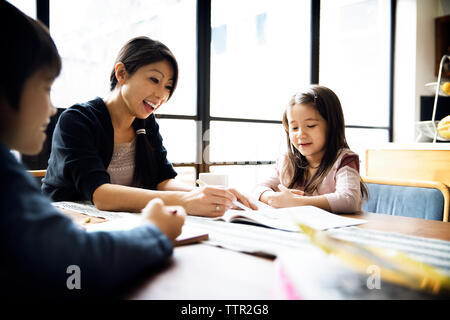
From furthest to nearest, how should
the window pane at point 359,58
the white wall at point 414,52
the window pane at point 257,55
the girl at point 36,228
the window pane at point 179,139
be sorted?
the white wall at point 414,52
the window pane at point 359,58
the window pane at point 257,55
the window pane at point 179,139
the girl at point 36,228

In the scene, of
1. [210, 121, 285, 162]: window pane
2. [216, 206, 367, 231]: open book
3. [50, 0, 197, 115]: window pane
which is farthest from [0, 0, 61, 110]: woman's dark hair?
[210, 121, 285, 162]: window pane

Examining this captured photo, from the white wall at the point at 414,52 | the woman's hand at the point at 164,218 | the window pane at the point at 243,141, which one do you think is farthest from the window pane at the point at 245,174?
the woman's hand at the point at 164,218

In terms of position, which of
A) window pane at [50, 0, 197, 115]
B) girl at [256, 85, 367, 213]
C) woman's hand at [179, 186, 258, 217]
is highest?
window pane at [50, 0, 197, 115]

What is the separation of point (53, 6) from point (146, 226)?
5.99 feet

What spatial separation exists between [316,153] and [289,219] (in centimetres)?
73

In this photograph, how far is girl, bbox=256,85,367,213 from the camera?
4.22 feet

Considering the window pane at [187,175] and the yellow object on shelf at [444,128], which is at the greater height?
the yellow object on shelf at [444,128]

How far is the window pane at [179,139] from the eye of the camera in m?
2.46

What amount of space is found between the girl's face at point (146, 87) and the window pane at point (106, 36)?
77 centimetres

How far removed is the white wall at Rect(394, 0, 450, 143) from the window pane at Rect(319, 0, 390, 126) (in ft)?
0.49

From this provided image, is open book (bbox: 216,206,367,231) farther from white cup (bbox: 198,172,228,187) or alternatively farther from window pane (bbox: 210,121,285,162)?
window pane (bbox: 210,121,285,162)

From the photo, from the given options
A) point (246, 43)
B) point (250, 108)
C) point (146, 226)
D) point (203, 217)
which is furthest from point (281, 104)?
point (146, 226)

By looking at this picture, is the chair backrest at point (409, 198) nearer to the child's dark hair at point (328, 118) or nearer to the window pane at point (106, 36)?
the child's dark hair at point (328, 118)

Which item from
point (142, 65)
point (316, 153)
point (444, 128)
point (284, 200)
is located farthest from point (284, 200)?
point (444, 128)
